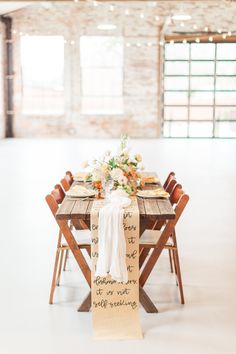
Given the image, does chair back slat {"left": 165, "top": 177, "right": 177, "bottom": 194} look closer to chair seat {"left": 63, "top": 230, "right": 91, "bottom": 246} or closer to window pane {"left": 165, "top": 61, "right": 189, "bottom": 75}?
chair seat {"left": 63, "top": 230, "right": 91, "bottom": 246}

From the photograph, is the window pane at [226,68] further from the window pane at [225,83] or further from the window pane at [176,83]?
the window pane at [176,83]

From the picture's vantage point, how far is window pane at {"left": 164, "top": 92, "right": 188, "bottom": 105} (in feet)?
56.3

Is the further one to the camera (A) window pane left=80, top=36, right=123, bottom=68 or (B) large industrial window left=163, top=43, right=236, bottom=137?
(B) large industrial window left=163, top=43, right=236, bottom=137

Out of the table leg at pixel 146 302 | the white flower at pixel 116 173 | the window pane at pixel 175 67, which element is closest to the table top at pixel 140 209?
the white flower at pixel 116 173

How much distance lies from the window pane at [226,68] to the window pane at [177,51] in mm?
1026

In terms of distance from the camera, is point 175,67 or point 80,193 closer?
point 80,193

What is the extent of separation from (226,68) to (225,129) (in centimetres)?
187

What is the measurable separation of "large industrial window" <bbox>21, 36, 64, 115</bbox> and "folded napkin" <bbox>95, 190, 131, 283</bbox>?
13906 mm

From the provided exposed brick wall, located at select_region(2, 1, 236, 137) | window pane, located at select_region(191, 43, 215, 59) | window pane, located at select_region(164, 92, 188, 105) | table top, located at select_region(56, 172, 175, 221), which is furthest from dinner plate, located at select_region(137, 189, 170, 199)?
window pane, located at select_region(191, 43, 215, 59)

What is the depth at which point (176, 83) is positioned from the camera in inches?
674

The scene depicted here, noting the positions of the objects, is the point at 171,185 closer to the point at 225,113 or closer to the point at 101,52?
the point at 101,52

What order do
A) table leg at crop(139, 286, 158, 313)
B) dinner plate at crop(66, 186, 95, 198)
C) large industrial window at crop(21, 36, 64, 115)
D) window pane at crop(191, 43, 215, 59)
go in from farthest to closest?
window pane at crop(191, 43, 215, 59)
large industrial window at crop(21, 36, 64, 115)
dinner plate at crop(66, 186, 95, 198)
table leg at crop(139, 286, 158, 313)

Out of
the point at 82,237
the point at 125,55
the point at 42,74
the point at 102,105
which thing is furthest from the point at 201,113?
the point at 82,237

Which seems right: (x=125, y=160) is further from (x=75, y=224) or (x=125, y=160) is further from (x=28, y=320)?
(x=28, y=320)
